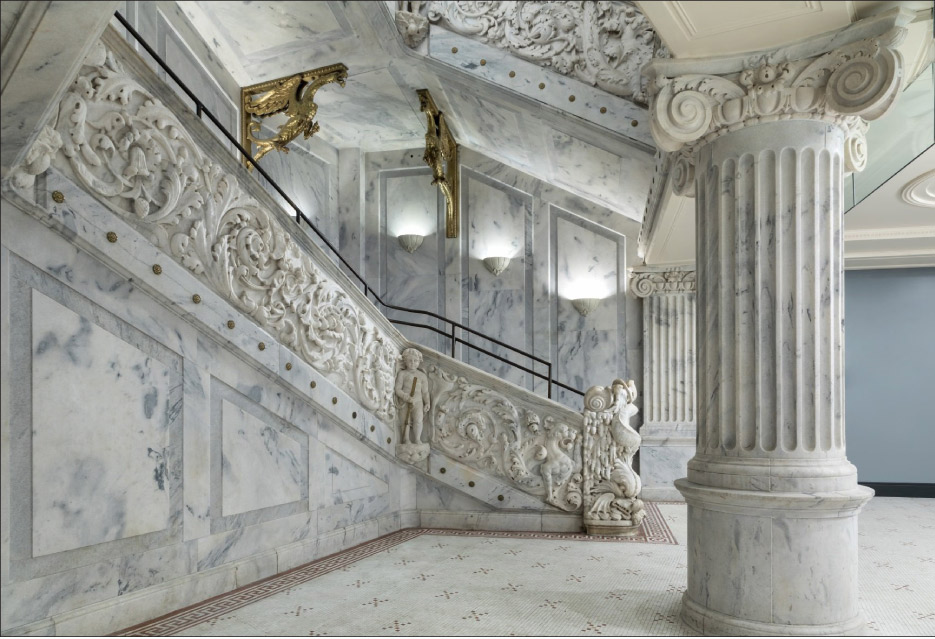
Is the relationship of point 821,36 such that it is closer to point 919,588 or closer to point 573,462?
point 919,588

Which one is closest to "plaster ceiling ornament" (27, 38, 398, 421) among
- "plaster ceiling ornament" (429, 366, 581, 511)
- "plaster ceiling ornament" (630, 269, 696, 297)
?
"plaster ceiling ornament" (429, 366, 581, 511)

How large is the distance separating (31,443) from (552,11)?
248 inches

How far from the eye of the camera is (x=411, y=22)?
7.75 metres

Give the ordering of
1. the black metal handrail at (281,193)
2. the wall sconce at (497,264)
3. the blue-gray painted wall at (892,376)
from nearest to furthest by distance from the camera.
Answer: the black metal handrail at (281,193)
the blue-gray painted wall at (892,376)
the wall sconce at (497,264)

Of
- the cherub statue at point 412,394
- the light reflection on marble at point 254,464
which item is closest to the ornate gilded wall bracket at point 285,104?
the cherub statue at point 412,394

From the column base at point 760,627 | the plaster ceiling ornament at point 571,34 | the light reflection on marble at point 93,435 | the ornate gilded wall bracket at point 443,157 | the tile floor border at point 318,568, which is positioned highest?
the plaster ceiling ornament at point 571,34

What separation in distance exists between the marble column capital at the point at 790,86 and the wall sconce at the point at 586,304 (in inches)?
231

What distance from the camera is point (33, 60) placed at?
9.76 feet

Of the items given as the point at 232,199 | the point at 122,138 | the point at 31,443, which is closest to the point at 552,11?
the point at 232,199

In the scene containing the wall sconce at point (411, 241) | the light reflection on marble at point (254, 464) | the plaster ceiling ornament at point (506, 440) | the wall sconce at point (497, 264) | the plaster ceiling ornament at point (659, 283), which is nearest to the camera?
the light reflection on marble at point (254, 464)

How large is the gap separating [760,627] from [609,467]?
3521 millimetres

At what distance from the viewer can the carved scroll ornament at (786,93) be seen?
350 centimetres

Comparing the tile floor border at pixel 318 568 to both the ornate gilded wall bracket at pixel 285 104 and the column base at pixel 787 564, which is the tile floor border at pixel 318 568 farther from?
the ornate gilded wall bracket at pixel 285 104

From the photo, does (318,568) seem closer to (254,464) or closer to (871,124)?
(254,464)
